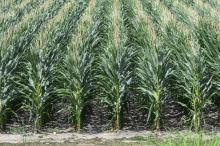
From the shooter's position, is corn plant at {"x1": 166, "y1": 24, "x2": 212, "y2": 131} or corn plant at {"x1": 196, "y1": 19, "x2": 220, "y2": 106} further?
corn plant at {"x1": 196, "y1": 19, "x2": 220, "y2": 106}

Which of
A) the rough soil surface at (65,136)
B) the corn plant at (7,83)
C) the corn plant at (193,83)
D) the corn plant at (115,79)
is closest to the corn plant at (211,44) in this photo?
the corn plant at (193,83)

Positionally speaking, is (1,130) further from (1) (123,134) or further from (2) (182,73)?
(2) (182,73)

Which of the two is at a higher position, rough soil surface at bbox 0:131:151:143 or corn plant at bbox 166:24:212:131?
corn plant at bbox 166:24:212:131

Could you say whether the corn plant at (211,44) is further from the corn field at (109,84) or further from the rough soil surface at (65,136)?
the rough soil surface at (65,136)

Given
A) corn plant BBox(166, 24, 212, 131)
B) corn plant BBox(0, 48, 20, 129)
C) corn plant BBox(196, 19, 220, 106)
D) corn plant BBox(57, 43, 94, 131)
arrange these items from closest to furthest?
corn plant BBox(166, 24, 212, 131) → corn plant BBox(57, 43, 94, 131) → corn plant BBox(0, 48, 20, 129) → corn plant BBox(196, 19, 220, 106)

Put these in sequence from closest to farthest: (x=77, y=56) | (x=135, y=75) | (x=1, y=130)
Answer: (x=1, y=130)
(x=77, y=56)
(x=135, y=75)

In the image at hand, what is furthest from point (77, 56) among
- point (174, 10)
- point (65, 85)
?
point (174, 10)

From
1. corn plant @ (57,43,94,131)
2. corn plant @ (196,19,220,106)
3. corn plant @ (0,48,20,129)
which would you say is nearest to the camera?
corn plant @ (57,43,94,131)

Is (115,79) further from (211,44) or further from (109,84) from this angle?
(211,44)

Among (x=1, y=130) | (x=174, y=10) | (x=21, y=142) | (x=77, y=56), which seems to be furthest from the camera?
(x=174, y=10)

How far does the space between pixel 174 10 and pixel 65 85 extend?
11.7m

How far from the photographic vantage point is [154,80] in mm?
9445

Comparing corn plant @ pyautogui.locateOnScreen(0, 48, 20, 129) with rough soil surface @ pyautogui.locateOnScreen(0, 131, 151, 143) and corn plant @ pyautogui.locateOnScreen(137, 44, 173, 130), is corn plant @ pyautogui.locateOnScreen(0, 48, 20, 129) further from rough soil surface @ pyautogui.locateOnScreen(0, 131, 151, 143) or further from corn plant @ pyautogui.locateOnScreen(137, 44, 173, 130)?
corn plant @ pyautogui.locateOnScreen(137, 44, 173, 130)

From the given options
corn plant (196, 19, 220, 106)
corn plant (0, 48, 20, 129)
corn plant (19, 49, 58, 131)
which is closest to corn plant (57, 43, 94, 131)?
corn plant (19, 49, 58, 131)
